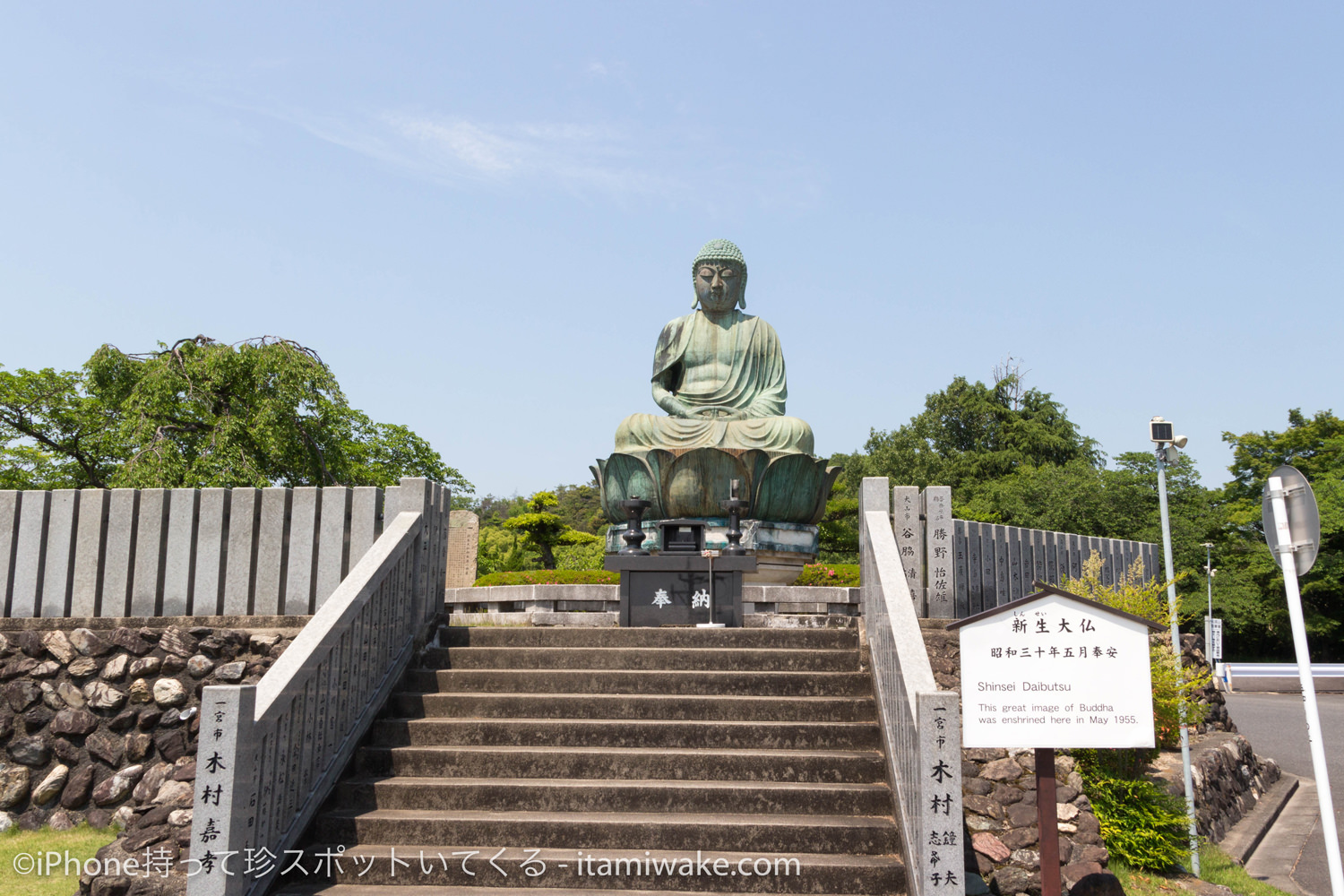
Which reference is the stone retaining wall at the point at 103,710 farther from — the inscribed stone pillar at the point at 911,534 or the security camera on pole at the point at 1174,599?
the security camera on pole at the point at 1174,599

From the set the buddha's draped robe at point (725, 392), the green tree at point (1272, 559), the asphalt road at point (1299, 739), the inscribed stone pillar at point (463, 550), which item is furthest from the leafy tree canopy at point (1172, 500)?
the buddha's draped robe at point (725, 392)

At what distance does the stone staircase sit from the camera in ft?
18.6

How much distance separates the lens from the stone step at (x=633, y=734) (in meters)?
6.76

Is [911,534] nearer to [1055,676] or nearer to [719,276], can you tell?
[1055,676]

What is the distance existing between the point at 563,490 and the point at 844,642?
49117 mm

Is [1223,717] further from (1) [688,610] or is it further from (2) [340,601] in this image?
(2) [340,601]

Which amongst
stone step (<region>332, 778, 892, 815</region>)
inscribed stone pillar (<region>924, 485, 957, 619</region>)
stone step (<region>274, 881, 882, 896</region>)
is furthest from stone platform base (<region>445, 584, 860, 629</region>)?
stone step (<region>274, 881, 882, 896</region>)

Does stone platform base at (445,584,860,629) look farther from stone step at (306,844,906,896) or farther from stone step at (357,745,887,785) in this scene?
stone step at (306,844,906,896)

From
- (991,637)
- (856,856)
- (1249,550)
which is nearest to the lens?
(991,637)

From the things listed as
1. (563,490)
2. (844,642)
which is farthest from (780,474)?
(563,490)

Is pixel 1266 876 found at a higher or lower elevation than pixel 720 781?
lower

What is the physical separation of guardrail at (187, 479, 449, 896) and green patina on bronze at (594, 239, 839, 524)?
590 cm

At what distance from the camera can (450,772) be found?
6.60 metres

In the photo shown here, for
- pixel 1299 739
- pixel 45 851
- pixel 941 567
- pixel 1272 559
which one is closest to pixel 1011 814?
pixel 941 567
